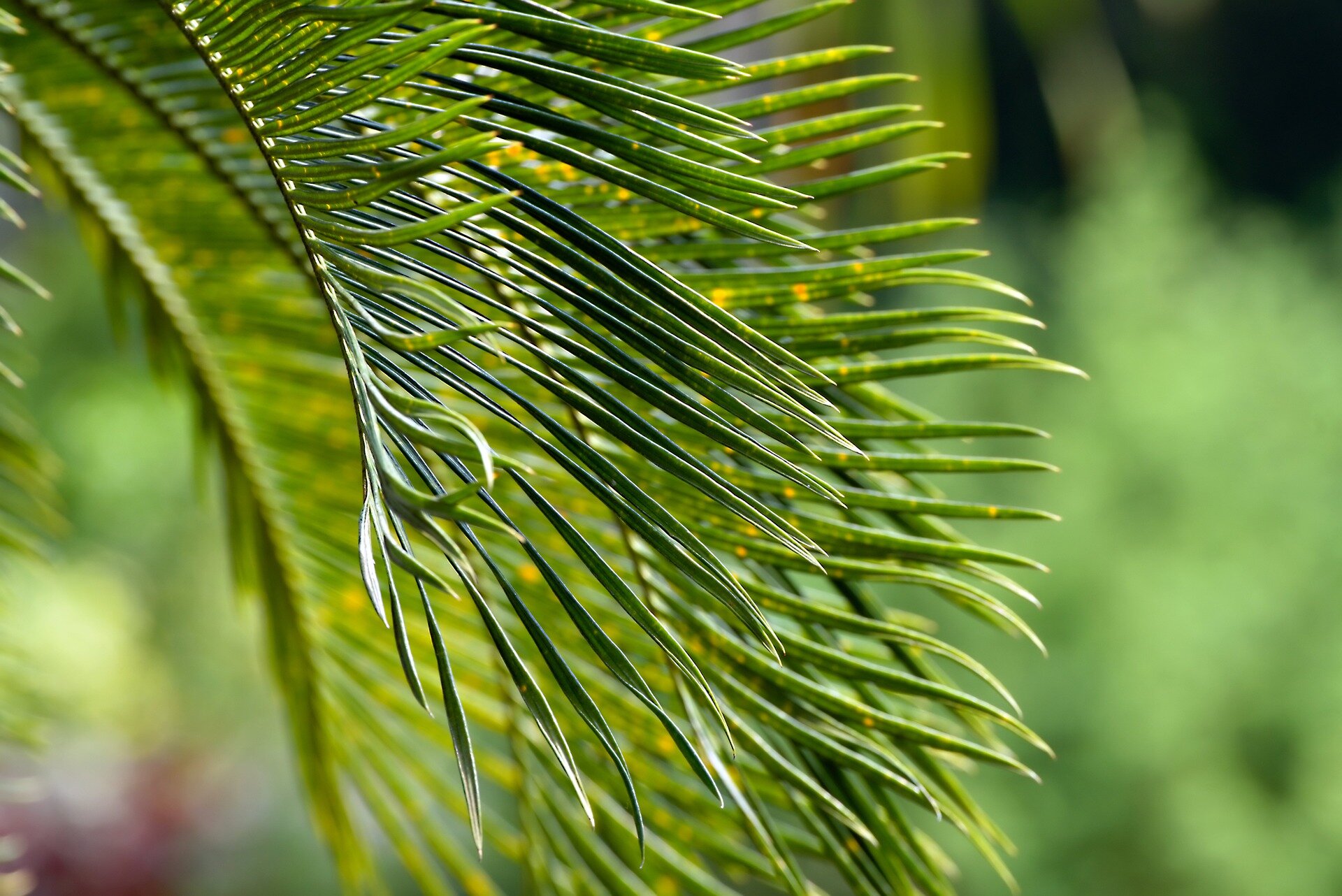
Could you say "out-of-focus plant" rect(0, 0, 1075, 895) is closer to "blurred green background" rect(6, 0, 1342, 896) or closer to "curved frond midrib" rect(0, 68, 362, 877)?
"curved frond midrib" rect(0, 68, 362, 877)

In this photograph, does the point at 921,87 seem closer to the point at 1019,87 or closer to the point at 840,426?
the point at 840,426

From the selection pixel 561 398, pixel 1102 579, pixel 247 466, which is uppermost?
pixel 561 398

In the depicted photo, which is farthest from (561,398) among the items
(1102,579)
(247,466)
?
(1102,579)

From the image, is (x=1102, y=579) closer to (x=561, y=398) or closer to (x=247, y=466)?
(x=247, y=466)

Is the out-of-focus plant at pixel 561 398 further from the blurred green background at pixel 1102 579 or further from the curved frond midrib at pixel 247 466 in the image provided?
the blurred green background at pixel 1102 579

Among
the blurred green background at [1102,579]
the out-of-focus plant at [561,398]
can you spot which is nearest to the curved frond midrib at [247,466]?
the out-of-focus plant at [561,398]

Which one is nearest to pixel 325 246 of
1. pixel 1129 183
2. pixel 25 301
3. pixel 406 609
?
pixel 406 609
